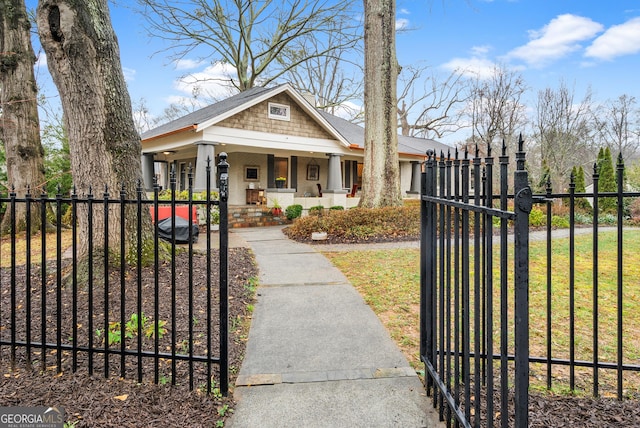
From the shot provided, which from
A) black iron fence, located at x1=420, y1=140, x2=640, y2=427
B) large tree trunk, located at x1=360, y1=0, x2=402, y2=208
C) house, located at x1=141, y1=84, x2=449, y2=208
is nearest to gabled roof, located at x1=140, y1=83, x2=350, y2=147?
house, located at x1=141, y1=84, x2=449, y2=208

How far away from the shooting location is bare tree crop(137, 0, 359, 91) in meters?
19.4

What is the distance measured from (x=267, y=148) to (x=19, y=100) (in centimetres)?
751

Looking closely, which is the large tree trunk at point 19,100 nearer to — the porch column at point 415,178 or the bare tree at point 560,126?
the porch column at point 415,178

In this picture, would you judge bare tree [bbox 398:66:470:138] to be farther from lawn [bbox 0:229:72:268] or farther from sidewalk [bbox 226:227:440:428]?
sidewalk [bbox 226:227:440:428]

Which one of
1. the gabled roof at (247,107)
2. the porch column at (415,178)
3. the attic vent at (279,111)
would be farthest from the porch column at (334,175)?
the porch column at (415,178)

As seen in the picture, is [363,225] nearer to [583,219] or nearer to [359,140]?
[359,140]

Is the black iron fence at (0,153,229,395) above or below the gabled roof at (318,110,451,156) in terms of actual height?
below

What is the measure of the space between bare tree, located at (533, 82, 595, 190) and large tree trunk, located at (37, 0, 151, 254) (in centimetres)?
1704

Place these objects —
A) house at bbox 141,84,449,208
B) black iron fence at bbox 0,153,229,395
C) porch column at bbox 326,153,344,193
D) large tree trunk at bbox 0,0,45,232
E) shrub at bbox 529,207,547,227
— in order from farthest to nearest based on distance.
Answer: porch column at bbox 326,153,344,193, house at bbox 141,84,449,208, shrub at bbox 529,207,547,227, large tree trunk at bbox 0,0,45,232, black iron fence at bbox 0,153,229,395

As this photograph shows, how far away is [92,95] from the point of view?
4469mm

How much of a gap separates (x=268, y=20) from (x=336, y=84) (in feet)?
26.1

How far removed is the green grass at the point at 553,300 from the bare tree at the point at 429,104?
2093 cm

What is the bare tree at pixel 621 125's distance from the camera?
1945 cm

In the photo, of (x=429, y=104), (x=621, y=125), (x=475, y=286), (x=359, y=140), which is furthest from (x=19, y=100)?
(x=621, y=125)
